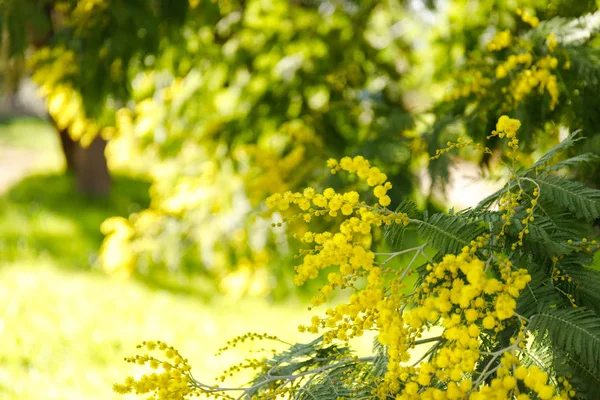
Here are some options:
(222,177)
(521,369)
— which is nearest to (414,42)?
(222,177)

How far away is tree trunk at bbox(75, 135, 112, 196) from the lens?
898 cm

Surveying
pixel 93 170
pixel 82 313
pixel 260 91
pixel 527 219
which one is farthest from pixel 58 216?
pixel 527 219

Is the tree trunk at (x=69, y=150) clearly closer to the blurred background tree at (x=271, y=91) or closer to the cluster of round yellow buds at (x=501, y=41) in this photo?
the blurred background tree at (x=271, y=91)

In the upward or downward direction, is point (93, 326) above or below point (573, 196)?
above

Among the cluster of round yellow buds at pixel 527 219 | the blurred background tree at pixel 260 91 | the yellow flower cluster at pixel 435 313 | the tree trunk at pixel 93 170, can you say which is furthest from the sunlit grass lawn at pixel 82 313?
the cluster of round yellow buds at pixel 527 219

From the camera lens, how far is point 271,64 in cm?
390

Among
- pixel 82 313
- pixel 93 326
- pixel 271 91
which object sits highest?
pixel 82 313

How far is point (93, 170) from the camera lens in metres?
9.09

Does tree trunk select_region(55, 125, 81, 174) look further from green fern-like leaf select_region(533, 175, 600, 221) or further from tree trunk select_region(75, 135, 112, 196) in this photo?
green fern-like leaf select_region(533, 175, 600, 221)

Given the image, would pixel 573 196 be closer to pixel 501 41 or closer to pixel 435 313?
pixel 435 313

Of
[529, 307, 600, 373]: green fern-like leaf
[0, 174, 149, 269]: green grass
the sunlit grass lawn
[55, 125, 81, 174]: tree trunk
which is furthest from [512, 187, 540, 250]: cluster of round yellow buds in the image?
[55, 125, 81, 174]: tree trunk

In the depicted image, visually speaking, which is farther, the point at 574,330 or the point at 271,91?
the point at 271,91

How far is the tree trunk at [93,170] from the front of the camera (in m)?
8.98

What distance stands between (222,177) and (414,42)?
1.96 m
